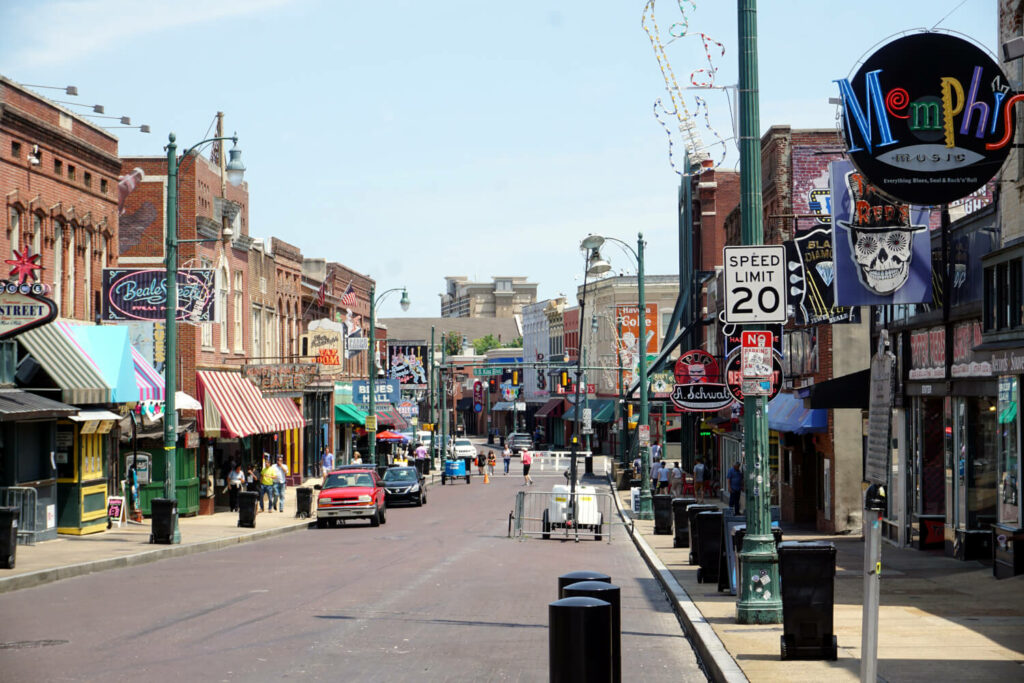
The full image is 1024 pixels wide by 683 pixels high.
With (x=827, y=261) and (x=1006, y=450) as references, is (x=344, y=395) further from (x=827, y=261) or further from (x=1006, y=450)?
(x=1006, y=450)

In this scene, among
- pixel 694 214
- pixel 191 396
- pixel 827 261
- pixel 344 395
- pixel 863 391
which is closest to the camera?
pixel 863 391

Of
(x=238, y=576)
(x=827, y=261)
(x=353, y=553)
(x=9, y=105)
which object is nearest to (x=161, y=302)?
(x=9, y=105)

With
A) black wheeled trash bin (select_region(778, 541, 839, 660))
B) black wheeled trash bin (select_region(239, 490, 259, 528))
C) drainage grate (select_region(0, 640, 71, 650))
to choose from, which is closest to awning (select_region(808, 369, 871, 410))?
black wheeled trash bin (select_region(778, 541, 839, 660))

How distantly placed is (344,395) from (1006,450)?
57176mm

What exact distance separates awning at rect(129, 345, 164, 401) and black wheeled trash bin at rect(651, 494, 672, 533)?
545 inches

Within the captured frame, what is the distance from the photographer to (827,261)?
101 ft

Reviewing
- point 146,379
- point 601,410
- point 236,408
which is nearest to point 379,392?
point 236,408

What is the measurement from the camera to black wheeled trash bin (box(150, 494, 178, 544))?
28797 millimetres

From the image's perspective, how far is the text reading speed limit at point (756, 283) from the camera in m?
14.9

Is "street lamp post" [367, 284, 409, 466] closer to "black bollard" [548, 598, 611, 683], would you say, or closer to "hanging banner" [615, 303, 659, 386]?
"hanging banner" [615, 303, 659, 386]

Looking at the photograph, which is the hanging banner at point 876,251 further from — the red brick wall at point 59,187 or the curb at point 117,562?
the red brick wall at point 59,187

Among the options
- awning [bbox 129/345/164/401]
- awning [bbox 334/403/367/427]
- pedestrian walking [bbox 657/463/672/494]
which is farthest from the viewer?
awning [bbox 334/403/367/427]

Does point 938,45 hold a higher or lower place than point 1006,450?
higher

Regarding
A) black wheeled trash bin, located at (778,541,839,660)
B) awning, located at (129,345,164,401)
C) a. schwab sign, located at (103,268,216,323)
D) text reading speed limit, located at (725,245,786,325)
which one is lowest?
black wheeled trash bin, located at (778,541,839,660)
